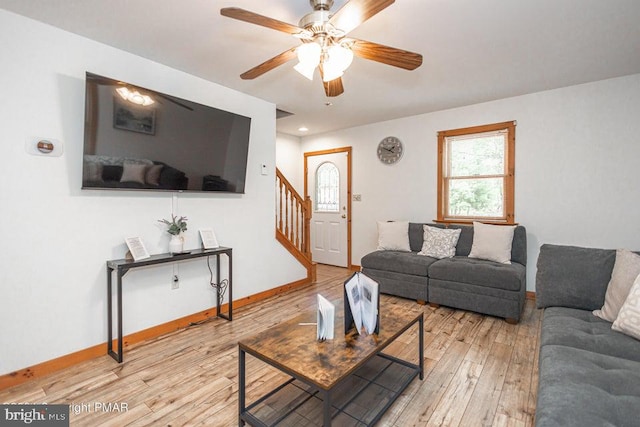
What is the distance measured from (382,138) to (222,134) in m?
2.70

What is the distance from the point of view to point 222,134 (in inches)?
122

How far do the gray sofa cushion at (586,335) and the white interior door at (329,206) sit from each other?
12.2 ft

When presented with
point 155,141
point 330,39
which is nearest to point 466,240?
point 330,39

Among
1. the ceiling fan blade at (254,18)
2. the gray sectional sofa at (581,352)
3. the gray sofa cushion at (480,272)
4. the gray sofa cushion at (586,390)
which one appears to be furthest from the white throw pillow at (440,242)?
the ceiling fan blade at (254,18)

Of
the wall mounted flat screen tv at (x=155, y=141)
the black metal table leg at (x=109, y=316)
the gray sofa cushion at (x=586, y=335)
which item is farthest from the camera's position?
the black metal table leg at (x=109, y=316)

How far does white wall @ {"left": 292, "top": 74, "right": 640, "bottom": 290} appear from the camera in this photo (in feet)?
10.5

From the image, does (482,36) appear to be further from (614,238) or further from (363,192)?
(363,192)

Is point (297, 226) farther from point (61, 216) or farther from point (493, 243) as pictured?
point (61, 216)

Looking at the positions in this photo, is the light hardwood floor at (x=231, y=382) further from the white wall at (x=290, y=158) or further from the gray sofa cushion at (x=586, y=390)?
the white wall at (x=290, y=158)

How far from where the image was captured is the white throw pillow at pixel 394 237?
4191mm

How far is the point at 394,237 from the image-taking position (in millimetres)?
4238

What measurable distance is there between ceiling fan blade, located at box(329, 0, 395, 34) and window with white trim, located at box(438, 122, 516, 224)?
3.05 meters

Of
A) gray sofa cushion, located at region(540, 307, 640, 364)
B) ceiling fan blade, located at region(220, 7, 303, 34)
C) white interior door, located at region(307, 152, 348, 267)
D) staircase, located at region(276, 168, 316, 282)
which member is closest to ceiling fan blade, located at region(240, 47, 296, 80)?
ceiling fan blade, located at region(220, 7, 303, 34)

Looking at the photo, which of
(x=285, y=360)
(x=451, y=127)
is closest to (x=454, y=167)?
(x=451, y=127)
